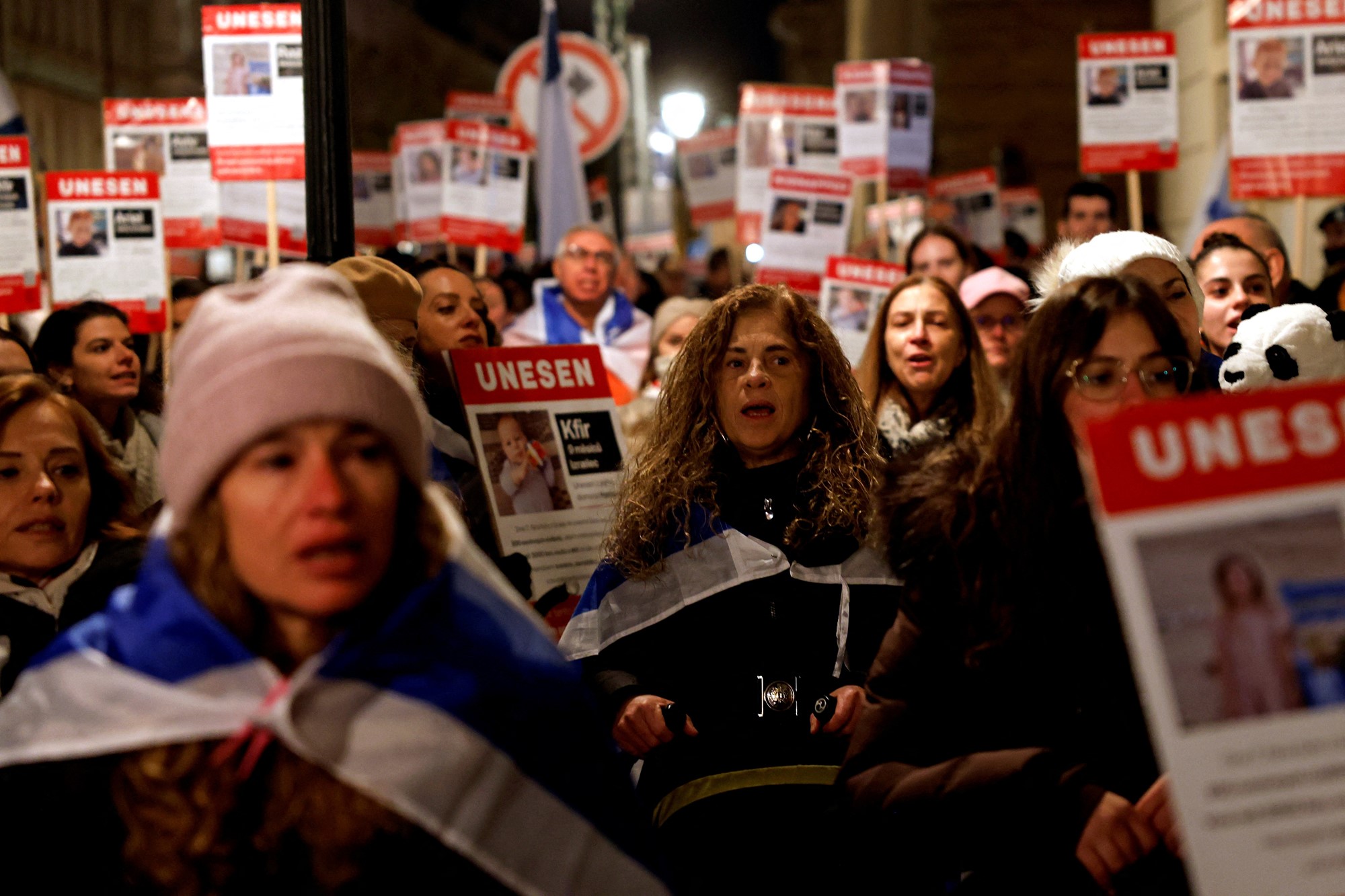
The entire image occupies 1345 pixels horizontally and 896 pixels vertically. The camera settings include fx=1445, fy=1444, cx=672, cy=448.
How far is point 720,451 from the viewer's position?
134 inches

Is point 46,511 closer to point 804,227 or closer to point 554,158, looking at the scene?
point 804,227

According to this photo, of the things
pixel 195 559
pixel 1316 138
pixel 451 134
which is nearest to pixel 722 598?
pixel 195 559

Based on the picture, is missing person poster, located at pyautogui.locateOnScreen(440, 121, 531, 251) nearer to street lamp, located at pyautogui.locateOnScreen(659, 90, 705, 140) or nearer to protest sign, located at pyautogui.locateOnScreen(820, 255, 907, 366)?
protest sign, located at pyautogui.locateOnScreen(820, 255, 907, 366)

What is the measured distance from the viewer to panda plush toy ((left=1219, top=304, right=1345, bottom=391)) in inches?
146

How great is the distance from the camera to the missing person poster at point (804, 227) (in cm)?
891

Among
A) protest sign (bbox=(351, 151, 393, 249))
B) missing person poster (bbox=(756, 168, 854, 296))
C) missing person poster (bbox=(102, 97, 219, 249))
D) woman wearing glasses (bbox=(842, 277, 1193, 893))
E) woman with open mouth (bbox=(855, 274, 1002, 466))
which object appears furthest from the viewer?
protest sign (bbox=(351, 151, 393, 249))

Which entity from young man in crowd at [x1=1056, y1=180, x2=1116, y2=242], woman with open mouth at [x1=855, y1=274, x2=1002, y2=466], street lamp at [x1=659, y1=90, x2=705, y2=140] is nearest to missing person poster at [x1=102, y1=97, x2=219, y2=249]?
young man in crowd at [x1=1056, y1=180, x2=1116, y2=242]

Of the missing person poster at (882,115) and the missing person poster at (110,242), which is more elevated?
the missing person poster at (882,115)

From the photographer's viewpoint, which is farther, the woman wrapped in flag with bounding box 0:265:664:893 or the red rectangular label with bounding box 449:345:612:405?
the red rectangular label with bounding box 449:345:612:405

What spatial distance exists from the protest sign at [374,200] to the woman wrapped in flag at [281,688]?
35.1ft

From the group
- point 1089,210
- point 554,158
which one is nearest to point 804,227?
point 1089,210

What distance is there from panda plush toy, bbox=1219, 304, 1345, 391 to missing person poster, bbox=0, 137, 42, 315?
5.89m

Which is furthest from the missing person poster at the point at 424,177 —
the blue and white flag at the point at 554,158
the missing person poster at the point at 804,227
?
the missing person poster at the point at 804,227

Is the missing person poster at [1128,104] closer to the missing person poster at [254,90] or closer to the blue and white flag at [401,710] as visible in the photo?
the missing person poster at [254,90]
